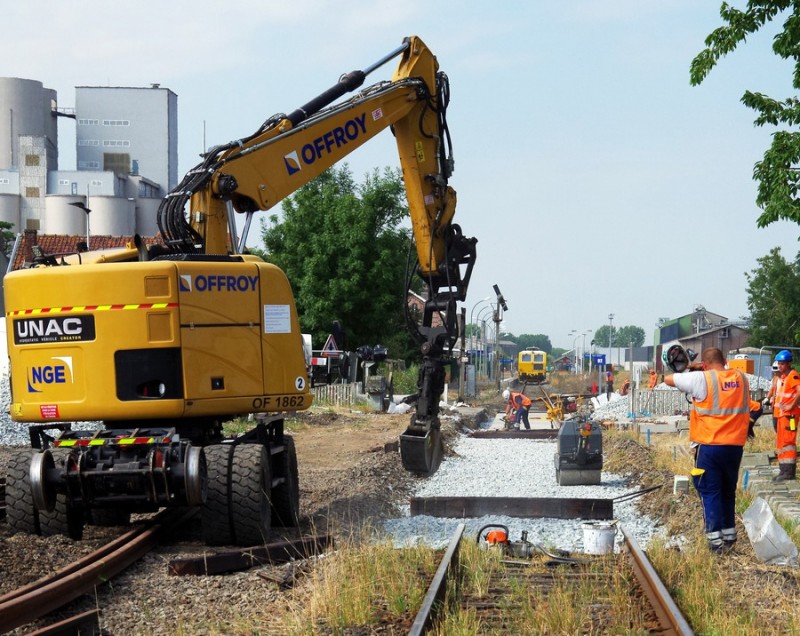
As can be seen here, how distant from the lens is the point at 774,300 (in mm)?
56875

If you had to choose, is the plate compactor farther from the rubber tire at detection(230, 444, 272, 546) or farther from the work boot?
the rubber tire at detection(230, 444, 272, 546)

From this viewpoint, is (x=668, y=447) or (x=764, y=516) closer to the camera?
(x=764, y=516)

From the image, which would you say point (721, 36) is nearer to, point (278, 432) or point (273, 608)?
point (278, 432)

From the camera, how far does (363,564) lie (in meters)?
8.64

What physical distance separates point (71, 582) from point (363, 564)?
2205mm

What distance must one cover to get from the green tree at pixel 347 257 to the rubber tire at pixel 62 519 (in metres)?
35.7

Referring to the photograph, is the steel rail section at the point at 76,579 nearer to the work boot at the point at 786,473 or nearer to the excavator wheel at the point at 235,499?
the excavator wheel at the point at 235,499

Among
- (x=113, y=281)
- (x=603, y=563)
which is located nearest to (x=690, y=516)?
(x=603, y=563)

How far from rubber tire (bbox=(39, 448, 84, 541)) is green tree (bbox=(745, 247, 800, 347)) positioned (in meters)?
46.5

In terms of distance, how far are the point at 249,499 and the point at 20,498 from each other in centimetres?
224

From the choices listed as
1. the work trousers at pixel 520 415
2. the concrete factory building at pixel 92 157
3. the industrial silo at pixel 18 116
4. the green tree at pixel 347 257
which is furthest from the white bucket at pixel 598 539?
the industrial silo at pixel 18 116

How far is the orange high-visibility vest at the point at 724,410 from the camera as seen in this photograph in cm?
1002

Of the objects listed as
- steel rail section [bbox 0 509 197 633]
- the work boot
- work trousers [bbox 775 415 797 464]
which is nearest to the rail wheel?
steel rail section [bbox 0 509 197 633]

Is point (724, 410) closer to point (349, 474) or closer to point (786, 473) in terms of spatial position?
point (786, 473)
